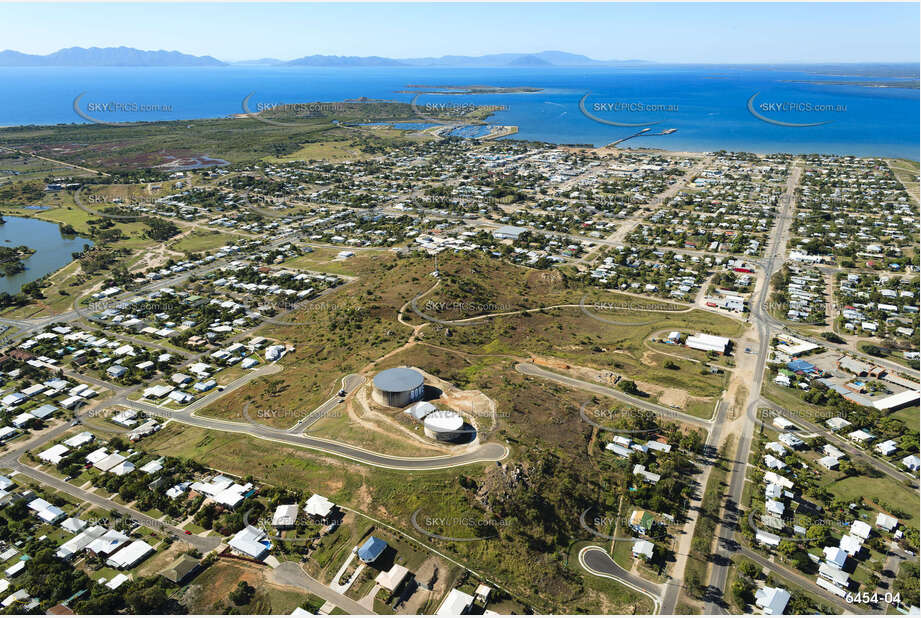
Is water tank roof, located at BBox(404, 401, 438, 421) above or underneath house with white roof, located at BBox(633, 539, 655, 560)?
above

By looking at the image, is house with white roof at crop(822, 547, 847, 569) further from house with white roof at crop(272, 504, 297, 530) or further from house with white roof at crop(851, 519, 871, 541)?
house with white roof at crop(272, 504, 297, 530)

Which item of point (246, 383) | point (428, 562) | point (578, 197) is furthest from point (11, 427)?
point (578, 197)

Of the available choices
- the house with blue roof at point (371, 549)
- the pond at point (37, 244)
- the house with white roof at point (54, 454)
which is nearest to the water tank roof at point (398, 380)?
the house with blue roof at point (371, 549)

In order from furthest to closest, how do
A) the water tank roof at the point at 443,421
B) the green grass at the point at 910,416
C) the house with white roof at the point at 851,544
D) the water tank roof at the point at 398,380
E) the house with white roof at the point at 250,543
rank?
the green grass at the point at 910,416
the water tank roof at the point at 398,380
the water tank roof at the point at 443,421
the house with white roof at the point at 851,544
the house with white roof at the point at 250,543

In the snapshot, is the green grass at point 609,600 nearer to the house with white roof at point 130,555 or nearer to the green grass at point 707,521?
the green grass at point 707,521

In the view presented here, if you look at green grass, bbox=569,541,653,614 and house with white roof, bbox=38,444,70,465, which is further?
house with white roof, bbox=38,444,70,465

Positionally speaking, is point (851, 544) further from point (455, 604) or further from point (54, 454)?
point (54, 454)

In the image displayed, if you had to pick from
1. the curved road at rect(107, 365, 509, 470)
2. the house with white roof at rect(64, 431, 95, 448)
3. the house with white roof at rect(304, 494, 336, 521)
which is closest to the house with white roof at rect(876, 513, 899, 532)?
the curved road at rect(107, 365, 509, 470)

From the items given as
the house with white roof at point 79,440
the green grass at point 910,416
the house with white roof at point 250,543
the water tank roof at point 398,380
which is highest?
the water tank roof at point 398,380
